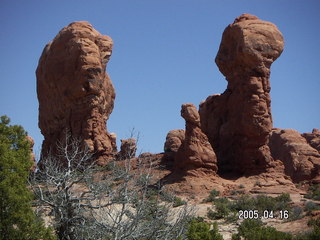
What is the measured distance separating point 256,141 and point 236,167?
7.15ft

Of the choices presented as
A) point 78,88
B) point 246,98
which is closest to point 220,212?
point 246,98

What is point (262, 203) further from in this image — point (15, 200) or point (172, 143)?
point (15, 200)

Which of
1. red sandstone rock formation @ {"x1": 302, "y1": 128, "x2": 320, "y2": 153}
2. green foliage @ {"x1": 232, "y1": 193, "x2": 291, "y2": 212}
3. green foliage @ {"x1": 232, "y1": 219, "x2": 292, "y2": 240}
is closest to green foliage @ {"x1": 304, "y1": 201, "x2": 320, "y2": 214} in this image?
green foliage @ {"x1": 232, "y1": 193, "x2": 291, "y2": 212}

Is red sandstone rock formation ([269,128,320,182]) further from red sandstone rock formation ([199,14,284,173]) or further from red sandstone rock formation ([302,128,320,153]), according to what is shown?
red sandstone rock formation ([199,14,284,173])

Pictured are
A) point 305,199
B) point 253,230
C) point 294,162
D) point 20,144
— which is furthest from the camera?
point 294,162

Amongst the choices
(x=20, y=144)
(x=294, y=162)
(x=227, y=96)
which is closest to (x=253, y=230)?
(x=20, y=144)

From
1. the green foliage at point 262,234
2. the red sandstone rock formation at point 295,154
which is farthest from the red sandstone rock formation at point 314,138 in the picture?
the green foliage at point 262,234

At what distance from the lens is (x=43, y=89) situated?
3516 centimetres

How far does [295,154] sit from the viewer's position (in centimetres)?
4306

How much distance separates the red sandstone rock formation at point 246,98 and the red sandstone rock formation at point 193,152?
384cm

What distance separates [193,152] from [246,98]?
6.47 meters

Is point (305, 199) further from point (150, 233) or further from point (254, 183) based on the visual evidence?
point (150, 233)

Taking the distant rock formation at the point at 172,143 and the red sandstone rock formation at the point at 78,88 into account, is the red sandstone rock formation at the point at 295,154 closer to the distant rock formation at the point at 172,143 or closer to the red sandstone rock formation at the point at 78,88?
the distant rock formation at the point at 172,143

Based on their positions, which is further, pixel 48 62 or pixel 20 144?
pixel 48 62
